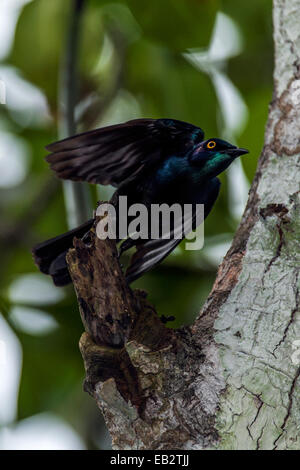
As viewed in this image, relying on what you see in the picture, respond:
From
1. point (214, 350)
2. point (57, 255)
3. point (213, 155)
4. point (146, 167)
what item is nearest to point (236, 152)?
point (213, 155)

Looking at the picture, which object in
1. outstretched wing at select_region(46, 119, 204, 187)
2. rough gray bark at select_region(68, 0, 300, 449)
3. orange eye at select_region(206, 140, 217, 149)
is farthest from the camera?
orange eye at select_region(206, 140, 217, 149)

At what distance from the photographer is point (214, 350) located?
98.2 inches

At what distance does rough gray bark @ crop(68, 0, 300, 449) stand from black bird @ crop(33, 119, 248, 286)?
1.81 feet

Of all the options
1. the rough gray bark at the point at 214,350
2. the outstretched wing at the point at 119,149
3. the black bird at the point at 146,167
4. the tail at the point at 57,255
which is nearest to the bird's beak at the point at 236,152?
the black bird at the point at 146,167

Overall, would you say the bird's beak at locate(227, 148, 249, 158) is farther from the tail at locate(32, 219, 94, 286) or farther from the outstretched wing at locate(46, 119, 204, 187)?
the tail at locate(32, 219, 94, 286)

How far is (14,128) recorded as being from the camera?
5453 millimetres

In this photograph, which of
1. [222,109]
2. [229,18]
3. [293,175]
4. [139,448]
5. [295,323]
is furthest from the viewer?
[229,18]

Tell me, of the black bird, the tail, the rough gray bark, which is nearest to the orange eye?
the black bird

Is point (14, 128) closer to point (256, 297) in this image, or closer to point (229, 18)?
point (229, 18)

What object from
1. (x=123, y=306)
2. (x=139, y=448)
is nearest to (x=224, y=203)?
(x=123, y=306)

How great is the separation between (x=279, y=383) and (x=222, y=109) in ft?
8.60

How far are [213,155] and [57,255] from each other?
854mm

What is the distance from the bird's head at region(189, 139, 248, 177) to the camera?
3.23 m

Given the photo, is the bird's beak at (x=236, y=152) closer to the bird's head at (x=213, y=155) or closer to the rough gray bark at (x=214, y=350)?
the bird's head at (x=213, y=155)
